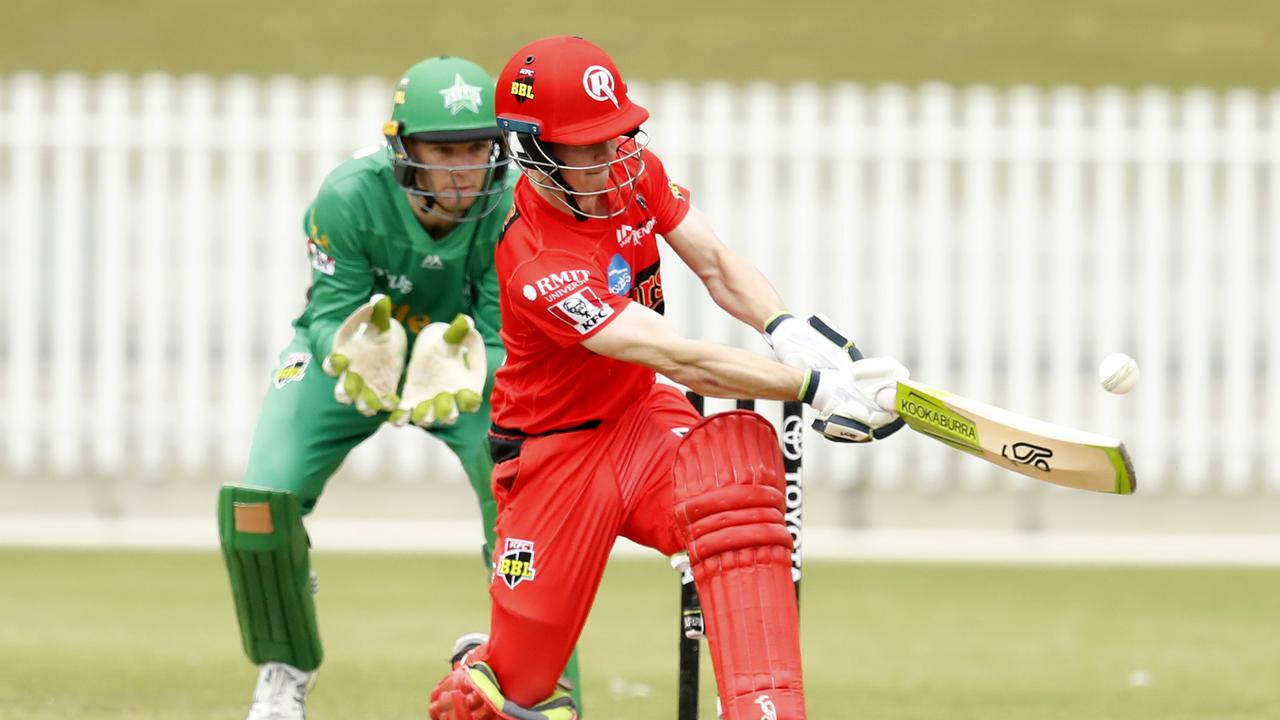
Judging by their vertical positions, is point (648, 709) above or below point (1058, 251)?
below

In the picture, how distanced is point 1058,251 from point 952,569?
5.46ft

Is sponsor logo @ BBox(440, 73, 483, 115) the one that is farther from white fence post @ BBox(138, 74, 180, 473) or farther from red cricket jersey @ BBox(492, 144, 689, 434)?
white fence post @ BBox(138, 74, 180, 473)

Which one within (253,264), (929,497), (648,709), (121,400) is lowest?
(648,709)

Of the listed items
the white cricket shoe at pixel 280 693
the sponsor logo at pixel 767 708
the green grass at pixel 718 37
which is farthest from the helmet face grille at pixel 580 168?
the green grass at pixel 718 37

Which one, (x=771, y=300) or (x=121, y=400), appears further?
(x=121, y=400)

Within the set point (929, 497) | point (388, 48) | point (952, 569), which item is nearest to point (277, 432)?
point (952, 569)

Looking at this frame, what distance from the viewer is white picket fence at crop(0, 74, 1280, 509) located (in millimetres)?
8867

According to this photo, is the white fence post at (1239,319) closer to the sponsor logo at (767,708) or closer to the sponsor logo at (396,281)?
the sponsor logo at (396,281)

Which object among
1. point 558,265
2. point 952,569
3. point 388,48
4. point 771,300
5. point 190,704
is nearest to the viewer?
point 558,265

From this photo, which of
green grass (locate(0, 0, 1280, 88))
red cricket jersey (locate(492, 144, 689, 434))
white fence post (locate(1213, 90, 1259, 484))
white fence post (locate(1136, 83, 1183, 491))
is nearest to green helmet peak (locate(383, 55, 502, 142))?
red cricket jersey (locate(492, 144, 689, 434))

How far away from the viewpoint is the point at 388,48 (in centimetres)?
1467

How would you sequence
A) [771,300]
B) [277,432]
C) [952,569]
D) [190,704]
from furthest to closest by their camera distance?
[952,569], [190,704], [277,432], [771,300]

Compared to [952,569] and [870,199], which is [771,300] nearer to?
[952,569]

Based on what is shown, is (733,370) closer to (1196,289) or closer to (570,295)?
(570,295)
